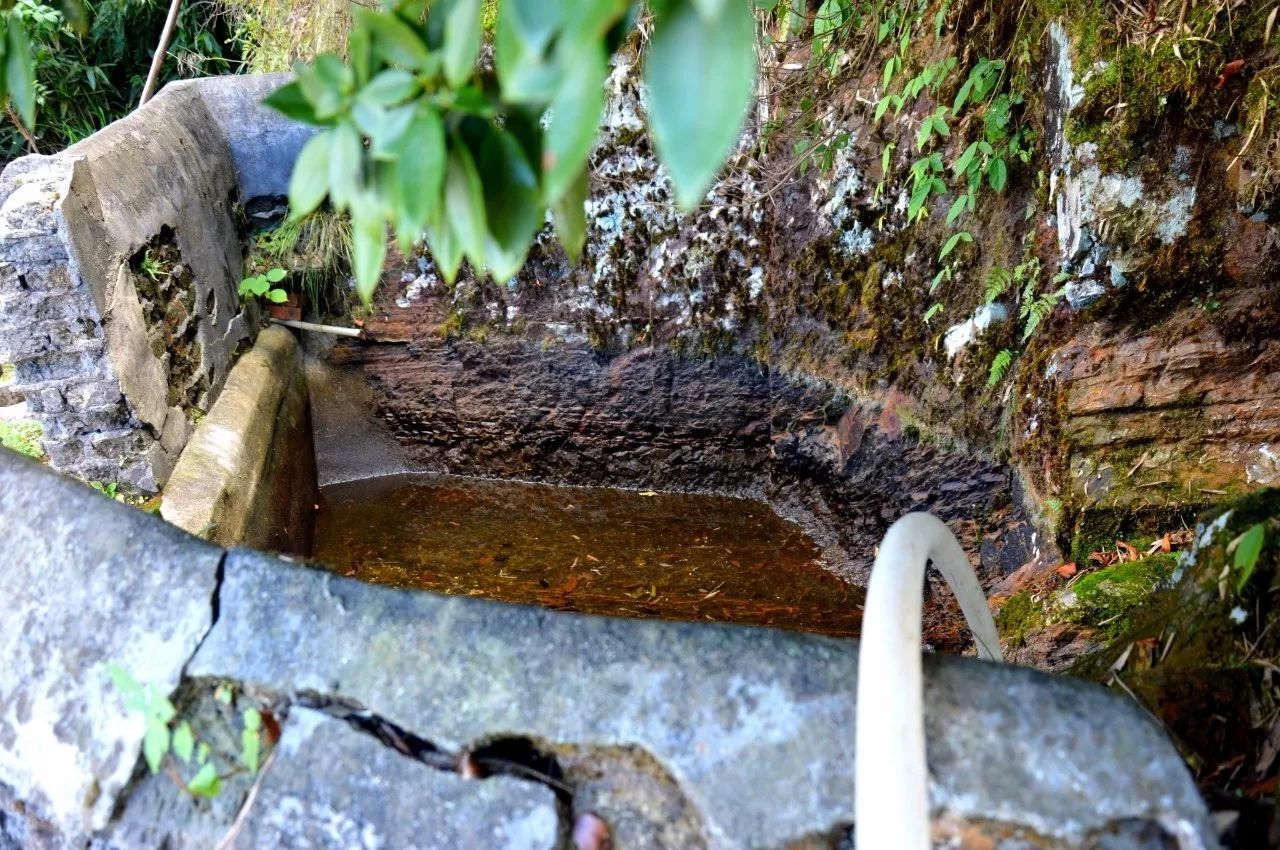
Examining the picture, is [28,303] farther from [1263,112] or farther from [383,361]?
[1263,112]

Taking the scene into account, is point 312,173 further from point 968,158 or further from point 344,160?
point 968,158

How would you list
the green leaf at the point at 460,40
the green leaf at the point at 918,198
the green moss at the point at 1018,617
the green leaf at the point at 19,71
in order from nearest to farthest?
1. the green leaf at the point at 460,40
2. the green leaf at the point at 19,71
3. the green moss at the point at 1018,617
4. the green leaf at the point at 918,198

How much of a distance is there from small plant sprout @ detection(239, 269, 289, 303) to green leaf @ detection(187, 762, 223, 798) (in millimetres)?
3233

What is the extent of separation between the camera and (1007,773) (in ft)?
2.52

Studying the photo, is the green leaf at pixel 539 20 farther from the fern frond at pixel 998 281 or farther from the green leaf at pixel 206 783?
the fern frond at pixel 998 281

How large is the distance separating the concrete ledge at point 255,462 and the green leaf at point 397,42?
81.0 inches

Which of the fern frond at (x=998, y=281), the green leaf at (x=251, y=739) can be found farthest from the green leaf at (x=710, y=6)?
the fern frond at (x=998, y=281)

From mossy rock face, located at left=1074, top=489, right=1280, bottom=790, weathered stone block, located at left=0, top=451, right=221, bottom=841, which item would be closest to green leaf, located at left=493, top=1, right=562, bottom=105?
weathered stone block, located at left=0, top=451, right=221, bottom=841

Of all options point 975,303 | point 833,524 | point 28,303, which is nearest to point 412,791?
point 28,303

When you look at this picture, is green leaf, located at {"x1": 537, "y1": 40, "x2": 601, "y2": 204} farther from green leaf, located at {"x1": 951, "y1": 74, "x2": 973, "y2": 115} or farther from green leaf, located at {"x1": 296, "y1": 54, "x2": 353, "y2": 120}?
green leaf, located at {"x1": 951, "y1": 74, "x2": 973, "y2": 115}

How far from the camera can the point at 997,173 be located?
2.51 m

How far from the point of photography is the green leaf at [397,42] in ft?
2.00

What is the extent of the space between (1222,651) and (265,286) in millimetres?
3788

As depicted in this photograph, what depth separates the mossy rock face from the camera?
92 centimetres
